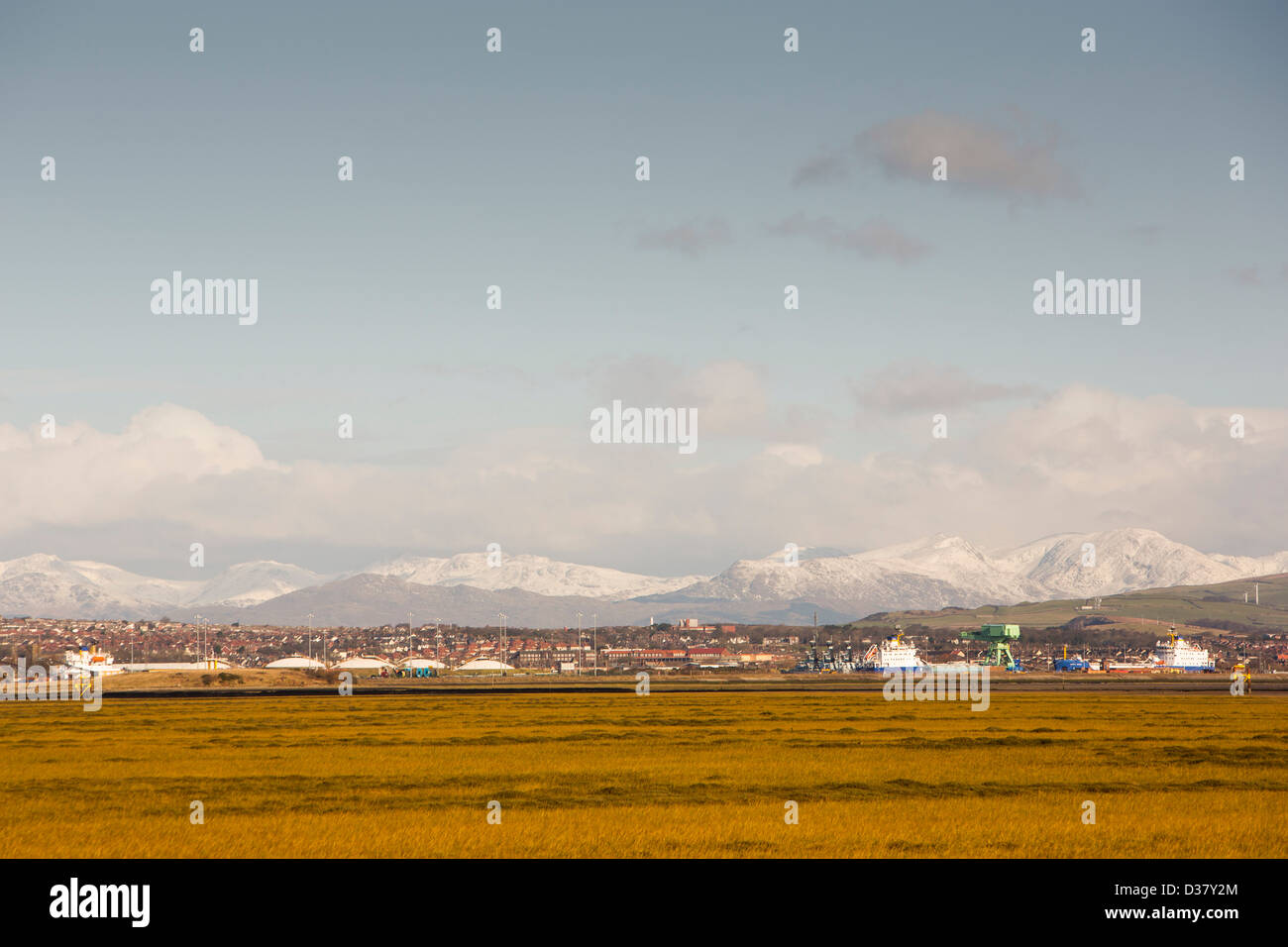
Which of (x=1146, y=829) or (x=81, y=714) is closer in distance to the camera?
(x=1146, y=829)

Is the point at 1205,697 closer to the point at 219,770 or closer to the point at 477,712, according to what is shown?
the point at 477,712

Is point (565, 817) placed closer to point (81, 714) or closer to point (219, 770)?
point (219, 770)
